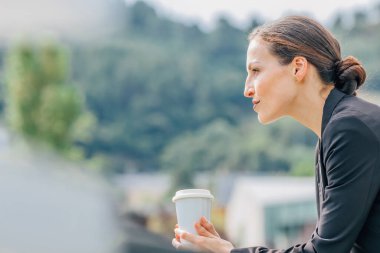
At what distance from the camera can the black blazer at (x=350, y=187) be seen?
1.31 metres

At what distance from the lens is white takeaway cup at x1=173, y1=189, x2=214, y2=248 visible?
1.45m

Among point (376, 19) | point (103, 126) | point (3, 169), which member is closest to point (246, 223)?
point (3, 169)

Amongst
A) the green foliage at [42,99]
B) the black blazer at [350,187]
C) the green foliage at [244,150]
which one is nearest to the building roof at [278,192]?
the green foliage at [244,150]

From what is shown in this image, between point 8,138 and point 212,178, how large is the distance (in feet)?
27.1

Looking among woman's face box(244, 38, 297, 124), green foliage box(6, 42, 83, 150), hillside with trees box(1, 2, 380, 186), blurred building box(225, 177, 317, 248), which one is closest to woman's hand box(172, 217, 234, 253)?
woman's face box(244, 38, 297, 124)

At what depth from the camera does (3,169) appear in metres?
25.9

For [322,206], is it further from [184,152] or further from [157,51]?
[157,51]

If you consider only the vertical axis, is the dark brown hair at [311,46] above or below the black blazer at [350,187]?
above

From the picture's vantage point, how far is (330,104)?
1403 mm

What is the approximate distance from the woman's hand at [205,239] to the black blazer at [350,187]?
0.03 m

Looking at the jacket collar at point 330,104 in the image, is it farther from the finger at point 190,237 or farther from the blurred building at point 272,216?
the blurred building at point 272,216

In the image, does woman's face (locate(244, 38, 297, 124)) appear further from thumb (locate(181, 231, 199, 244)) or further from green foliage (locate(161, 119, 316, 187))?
green foliage (locate(161, 119, 316, 187))

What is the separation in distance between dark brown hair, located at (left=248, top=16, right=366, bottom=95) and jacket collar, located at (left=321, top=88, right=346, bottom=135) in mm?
32

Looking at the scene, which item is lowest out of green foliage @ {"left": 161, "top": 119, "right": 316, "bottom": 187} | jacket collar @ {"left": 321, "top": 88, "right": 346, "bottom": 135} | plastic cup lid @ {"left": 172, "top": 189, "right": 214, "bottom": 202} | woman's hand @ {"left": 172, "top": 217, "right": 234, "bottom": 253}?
woman's hand @ {"left": 172, "top": 217, "right": 234, "bottom": 253}
